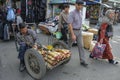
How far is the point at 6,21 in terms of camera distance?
7.79 metres

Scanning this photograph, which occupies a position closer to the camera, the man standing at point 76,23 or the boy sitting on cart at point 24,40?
the boy sitting on cart at point 24,40

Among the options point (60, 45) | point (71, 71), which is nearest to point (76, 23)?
point (60, 45)

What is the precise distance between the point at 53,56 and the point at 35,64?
1.49 feet

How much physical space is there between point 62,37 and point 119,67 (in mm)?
2132

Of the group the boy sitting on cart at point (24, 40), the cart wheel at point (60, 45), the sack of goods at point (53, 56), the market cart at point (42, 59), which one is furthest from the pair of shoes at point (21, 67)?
the cart wheel at point (60, 45)

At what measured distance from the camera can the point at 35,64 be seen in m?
4.41

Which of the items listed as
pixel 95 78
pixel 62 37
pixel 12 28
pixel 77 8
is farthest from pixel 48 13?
pixel 95 78

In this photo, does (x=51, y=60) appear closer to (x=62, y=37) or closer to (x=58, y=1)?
(x=62, y=37)

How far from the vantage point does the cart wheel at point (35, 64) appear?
4.13 metres

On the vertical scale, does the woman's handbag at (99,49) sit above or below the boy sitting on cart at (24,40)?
below

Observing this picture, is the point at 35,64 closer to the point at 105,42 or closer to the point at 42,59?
the point at 42,59

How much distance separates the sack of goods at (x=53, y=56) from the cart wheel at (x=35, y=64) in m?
0.21

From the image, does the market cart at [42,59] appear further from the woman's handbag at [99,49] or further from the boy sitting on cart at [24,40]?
the woman's handbag at [99,49]

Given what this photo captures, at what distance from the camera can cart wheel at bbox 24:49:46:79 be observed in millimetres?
4129
